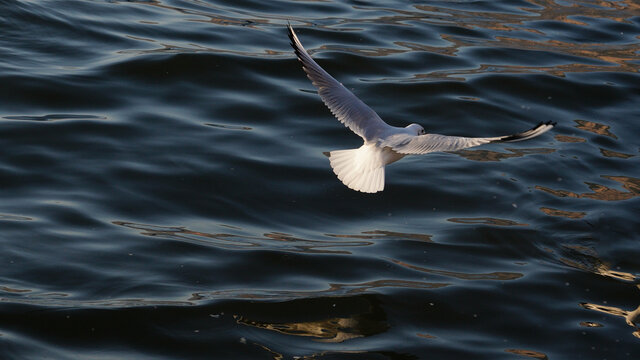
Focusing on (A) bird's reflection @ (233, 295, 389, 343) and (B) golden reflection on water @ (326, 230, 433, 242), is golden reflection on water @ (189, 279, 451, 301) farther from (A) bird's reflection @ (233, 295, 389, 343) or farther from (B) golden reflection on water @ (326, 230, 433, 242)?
(B) golden reflection on water @ (326, 230, 433, 242)

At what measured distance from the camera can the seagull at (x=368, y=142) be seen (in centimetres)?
623

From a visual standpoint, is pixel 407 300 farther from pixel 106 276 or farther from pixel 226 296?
pixel 106 276

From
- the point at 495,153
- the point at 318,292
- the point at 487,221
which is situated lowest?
the point at 318,292

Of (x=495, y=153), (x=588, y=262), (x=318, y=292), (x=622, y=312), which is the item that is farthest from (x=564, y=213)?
(x=318, y=292)

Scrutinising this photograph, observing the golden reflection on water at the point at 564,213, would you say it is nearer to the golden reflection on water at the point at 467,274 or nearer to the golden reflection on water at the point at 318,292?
the golden reflection on water at the point at 467,274

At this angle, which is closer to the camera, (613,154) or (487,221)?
(487,221)

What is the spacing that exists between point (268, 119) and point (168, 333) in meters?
3.94

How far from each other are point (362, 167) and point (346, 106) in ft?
2.19

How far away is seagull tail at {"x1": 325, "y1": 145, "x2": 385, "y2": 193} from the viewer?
649 cm

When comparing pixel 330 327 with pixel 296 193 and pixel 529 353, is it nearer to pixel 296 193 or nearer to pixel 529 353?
pixel 529 353

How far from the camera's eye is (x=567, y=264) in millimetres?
7258

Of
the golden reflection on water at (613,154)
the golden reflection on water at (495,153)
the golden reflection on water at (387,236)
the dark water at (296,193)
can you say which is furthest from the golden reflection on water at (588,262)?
the golden reflection on water at (613,154)

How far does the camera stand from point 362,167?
6.64 m

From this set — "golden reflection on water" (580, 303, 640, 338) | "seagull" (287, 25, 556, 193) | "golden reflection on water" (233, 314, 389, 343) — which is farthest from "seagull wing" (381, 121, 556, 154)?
"golden reflection on water" (580, 303, 640, 338)
